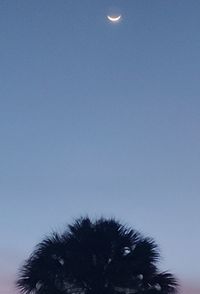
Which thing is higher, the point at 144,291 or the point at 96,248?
the point at 96,248

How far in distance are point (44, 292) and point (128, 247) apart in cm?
346

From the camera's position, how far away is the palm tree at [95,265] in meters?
21.7

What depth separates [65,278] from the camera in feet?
71.9

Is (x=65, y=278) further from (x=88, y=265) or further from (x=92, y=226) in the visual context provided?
(x=92, y=226)

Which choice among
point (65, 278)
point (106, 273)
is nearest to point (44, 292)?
point (65, 278)

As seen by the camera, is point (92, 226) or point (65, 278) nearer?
point (65, 278)

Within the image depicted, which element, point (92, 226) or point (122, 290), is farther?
point (92, 226)

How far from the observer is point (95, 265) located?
2206 cm

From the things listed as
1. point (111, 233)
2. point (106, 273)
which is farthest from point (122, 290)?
point (111, 233)

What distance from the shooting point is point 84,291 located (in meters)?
21.6

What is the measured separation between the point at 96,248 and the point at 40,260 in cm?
207

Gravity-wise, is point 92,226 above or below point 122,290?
above

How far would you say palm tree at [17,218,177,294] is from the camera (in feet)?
71.2

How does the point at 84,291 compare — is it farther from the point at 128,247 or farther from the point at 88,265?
the point at 128,247
